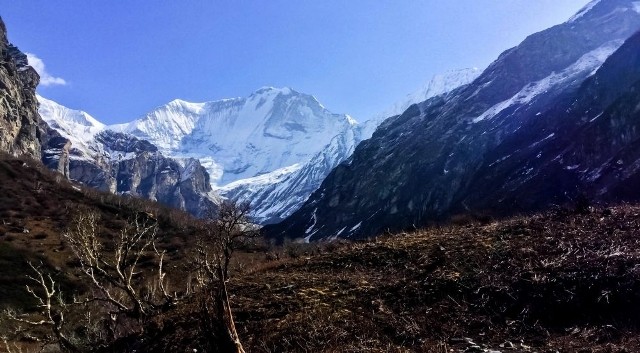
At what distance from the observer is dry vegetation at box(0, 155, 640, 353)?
11648 mm

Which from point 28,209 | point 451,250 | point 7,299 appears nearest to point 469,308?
point 451,250

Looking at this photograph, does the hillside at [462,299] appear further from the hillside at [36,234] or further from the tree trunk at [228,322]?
the hillside at [36,234]

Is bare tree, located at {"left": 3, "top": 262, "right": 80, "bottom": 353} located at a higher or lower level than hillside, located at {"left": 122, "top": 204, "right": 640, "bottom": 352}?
higher

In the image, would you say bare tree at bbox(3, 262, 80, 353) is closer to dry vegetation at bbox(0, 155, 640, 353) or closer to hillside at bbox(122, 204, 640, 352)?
dry vegetation at bbox(0, 155, 640, 353)

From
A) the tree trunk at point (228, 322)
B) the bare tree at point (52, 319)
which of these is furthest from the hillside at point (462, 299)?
the bare tree at point (52, 319)

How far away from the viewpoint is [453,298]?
14.1m

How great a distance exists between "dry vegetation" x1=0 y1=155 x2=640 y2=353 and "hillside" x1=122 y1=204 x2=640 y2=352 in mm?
32

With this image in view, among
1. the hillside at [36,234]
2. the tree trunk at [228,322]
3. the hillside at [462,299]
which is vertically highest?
the hillside at [36,234]

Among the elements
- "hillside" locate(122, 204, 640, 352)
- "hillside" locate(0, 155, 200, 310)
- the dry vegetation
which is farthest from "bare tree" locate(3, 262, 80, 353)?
"hillside" locate(0, 155, 200, 310)

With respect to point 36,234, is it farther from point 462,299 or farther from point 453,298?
point 462,299

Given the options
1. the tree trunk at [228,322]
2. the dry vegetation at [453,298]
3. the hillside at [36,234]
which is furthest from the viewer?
the hillside at [36,234]

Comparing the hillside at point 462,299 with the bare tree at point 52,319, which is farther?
the bare tree at point 52,319

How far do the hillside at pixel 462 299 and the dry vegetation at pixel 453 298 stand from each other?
32 millimetres

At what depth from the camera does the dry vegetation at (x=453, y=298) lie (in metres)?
11.6
